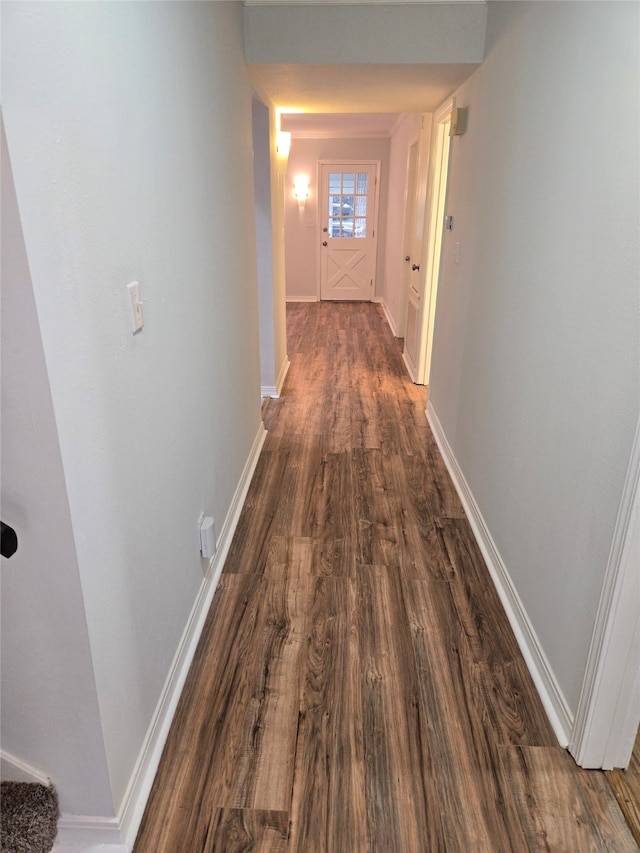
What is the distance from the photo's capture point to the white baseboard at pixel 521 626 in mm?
1640

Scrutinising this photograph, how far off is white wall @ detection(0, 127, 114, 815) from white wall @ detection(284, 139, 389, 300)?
25.3 ft

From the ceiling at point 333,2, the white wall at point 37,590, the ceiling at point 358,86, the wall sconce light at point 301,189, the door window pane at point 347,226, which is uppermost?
the ceiling at point 333,2

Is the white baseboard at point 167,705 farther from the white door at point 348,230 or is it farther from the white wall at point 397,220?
the white door at point 348,230

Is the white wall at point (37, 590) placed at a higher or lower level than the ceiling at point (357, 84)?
lower

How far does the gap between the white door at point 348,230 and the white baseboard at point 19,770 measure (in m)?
7.94

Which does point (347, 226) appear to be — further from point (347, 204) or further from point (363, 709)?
point (363, 709)

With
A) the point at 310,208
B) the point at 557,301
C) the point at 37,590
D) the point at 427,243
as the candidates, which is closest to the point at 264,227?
the point at 427,243

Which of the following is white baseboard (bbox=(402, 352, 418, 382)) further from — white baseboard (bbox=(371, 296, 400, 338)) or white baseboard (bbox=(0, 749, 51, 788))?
white baseboard (bbox=(0, 749, 51, 788))

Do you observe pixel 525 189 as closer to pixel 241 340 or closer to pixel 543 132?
pixel 543 132

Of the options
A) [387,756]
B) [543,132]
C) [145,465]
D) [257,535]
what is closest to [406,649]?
[387,756]

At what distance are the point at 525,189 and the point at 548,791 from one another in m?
1.93

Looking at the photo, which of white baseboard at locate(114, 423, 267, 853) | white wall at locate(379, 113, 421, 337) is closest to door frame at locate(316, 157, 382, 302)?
white wall at locate(379, 113, 421, 337)

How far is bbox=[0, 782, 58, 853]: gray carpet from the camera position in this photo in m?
1.23

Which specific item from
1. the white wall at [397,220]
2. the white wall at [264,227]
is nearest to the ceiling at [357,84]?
the white wall at [264,227]
